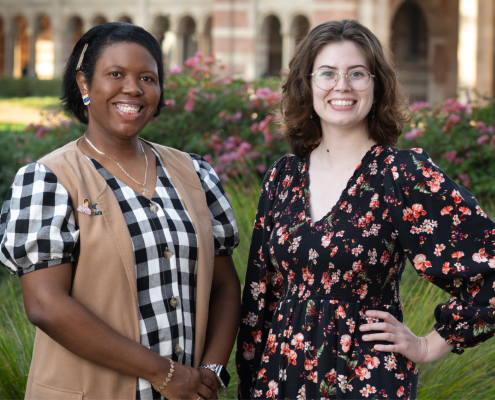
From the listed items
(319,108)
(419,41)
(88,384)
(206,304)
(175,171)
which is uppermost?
(419,41)

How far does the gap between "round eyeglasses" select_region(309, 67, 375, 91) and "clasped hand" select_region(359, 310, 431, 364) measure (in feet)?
2.68

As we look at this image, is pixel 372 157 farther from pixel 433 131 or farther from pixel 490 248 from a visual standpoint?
pixel 433 131

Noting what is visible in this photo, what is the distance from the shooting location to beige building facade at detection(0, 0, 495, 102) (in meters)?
19.8

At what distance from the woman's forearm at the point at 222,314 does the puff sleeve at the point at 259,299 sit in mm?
67

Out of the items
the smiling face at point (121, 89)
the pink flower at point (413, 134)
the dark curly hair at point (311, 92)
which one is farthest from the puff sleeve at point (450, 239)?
the pink flower at point (413, 134)

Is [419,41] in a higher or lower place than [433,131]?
higher

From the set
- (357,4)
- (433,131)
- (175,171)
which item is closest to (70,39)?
(357,4)

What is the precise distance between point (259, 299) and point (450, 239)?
786mm

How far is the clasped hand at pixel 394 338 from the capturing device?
2.09 m

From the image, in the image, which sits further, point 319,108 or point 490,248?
point 319,108

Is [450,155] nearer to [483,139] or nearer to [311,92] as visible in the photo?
[483,139]

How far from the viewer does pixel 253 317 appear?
8.02 feet

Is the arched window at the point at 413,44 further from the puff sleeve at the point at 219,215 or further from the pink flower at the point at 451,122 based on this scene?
the puff sleeve at the point at 219,215

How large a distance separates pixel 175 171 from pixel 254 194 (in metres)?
3.26
